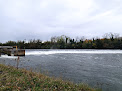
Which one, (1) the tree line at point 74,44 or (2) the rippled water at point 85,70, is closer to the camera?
(2) the rippled water at point 85,70

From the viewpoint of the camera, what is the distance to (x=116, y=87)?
8.04 m

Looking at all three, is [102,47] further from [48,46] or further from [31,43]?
[31,43]

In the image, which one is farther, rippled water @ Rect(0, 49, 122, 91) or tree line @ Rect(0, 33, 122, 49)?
tree line @ Rect(0, 33, 122, 49)

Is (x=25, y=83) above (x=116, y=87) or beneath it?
above

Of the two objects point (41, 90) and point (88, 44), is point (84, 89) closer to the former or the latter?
point (41, 90)

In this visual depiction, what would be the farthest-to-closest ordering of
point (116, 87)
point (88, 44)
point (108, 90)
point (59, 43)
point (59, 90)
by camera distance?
point (59, 43)
point (88, 44)
point (116, 87)
point (108, 90)
point (59, 90)

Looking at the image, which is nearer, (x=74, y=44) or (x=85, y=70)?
(x=85, y=70)

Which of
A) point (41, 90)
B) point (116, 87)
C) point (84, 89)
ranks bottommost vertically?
point (116, 87)

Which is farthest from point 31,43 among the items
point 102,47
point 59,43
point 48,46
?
point 102,47

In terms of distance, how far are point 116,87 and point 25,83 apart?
6987 mm

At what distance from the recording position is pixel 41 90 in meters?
5.27

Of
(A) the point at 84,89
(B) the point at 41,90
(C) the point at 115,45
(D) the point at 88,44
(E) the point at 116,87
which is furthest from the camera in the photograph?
(D) the point at 88,44

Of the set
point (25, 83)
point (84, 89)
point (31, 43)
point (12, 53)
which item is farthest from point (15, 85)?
point (31, 43)

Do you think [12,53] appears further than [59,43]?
No
